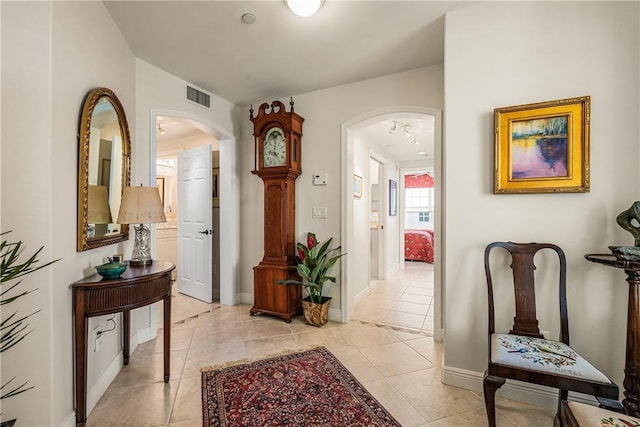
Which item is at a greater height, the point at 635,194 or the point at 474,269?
the point at 635,194

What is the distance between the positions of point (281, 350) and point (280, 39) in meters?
2.63

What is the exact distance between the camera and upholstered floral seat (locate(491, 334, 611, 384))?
4.46ft

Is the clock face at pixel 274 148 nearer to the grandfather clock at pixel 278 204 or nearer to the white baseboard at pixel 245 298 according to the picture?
the grandfather clock at pixel 278 204

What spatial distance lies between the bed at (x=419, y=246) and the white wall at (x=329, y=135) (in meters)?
4.32

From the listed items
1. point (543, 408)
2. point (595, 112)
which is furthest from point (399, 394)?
point (595, 112)

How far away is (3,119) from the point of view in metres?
1.30

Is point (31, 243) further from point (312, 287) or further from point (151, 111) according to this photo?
point (312, 287)

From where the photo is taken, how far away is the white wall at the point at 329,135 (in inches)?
112

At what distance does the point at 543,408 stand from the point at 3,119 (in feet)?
10.7

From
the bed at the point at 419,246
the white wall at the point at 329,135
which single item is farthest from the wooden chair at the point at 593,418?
the bed at the point at 419,246

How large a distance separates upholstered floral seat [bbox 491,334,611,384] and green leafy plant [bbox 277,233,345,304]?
1.69 m

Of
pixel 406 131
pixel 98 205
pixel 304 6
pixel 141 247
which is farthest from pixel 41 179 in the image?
pixel 406 131

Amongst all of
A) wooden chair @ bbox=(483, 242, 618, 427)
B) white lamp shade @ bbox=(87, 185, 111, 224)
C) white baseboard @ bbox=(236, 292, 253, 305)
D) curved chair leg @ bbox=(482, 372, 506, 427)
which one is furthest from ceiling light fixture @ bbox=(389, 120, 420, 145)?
white lamp shade @ bbox=(87, 185, 111, 224)

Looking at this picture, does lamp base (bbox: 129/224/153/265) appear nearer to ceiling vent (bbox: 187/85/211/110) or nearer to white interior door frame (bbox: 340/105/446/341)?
ceiling vent (bbox: 187/85/211/110)
